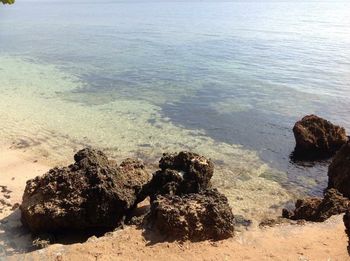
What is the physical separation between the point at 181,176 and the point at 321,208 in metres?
5.08

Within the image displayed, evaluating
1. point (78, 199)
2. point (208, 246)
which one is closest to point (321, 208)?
point (208, 246)

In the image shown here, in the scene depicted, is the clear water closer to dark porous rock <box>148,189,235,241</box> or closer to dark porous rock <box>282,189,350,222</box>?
dark porous rock <box>282,189,350,222</box>

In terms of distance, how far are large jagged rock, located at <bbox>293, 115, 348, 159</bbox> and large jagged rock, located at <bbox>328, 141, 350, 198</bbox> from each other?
3589mm

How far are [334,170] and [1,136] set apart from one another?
706 inches

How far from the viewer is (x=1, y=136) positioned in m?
23.5

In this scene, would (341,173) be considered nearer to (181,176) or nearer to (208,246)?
(181,176)

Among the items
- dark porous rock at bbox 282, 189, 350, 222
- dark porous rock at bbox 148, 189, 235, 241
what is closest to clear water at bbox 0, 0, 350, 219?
dark porous rock at bbox 282, 189, 350, 222

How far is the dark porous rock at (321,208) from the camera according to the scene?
46.2ft

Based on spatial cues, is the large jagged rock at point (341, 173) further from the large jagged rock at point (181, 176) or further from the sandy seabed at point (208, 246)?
the large jagged rock at point (181, 176)

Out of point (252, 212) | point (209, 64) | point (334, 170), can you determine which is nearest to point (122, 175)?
point (252, 212)

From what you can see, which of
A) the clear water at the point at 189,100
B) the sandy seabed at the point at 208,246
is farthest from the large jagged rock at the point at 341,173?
the sandy seabed at the point at 208,246

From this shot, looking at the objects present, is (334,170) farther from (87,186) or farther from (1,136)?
(1,136)

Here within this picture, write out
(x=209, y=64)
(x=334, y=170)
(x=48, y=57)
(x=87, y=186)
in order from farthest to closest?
(x=48, y=57), (x=209, y=64), (x=334, y=170), (x=87, y=186)

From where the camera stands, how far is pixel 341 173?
17.0m
